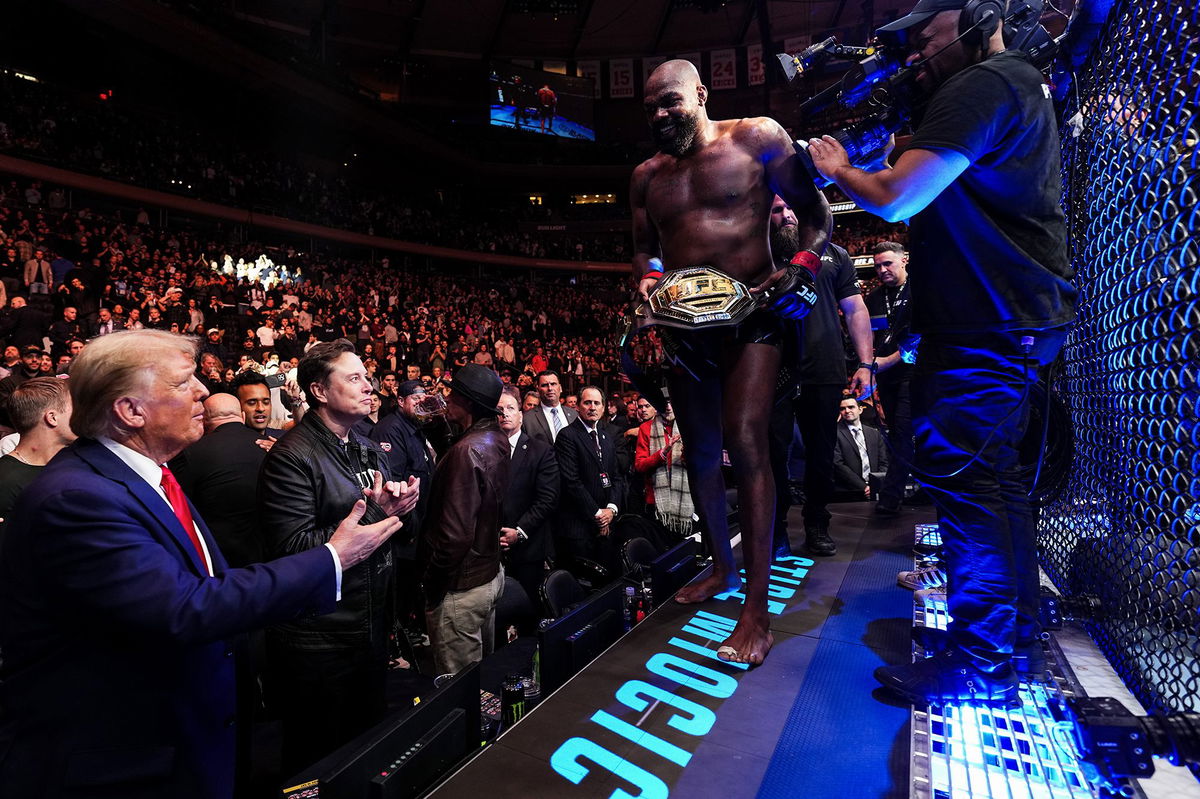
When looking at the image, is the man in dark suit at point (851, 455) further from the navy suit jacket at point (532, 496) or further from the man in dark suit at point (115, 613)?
the man in dark suit at point (115, 613)

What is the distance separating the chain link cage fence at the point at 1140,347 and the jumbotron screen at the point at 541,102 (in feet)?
85.6

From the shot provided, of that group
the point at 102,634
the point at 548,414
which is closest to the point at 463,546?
the point at 102,634

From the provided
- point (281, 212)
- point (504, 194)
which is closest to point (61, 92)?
point (281, 212)

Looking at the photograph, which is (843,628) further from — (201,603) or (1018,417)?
A: (201,603)

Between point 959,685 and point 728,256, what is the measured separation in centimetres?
144

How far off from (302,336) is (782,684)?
518 inches

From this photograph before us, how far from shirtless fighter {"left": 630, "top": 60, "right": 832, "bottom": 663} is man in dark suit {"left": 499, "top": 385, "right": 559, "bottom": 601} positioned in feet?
6.99

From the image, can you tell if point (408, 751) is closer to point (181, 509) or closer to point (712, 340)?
point (181, 509)

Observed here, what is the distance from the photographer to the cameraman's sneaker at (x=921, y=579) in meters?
2.53

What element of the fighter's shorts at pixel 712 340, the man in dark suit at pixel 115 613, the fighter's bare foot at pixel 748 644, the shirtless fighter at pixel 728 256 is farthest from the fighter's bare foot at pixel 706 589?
the man in dark suit at pixel 115 613

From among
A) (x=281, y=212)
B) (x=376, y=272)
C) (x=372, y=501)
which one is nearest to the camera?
(x=372, y=501)

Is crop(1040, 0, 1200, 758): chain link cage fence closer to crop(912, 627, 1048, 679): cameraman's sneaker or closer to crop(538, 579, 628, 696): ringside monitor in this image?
crop(912, 627, 1048, 679): cameraman's sneaker

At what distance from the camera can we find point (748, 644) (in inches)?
75.4

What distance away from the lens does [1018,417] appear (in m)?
1.71
